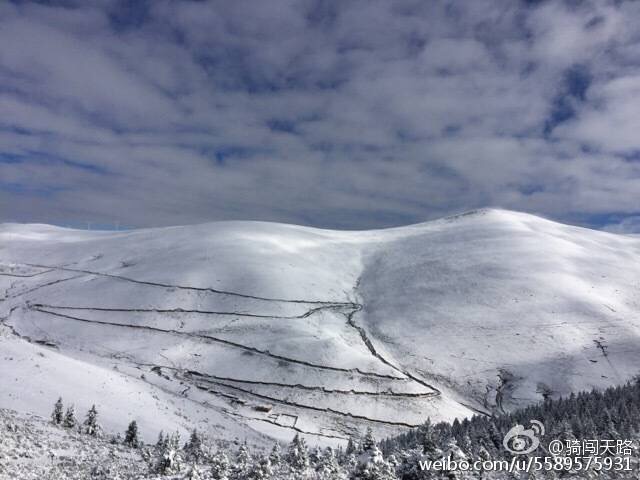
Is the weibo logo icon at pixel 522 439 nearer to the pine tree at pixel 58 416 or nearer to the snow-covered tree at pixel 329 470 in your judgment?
the snow-covered tree at pixel 329 470

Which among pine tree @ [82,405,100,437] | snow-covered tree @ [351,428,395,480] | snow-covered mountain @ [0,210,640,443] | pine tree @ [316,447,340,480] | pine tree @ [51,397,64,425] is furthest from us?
snow-covered mountain @ [0,210,640,443]

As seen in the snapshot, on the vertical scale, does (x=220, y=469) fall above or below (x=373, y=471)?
below

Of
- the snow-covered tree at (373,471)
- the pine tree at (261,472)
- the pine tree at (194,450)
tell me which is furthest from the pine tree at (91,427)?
the snow-covered tree at (373,471)

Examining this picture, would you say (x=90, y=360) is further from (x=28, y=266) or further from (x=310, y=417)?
(x=28, y=266)

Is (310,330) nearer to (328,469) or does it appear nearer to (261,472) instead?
(328,469)

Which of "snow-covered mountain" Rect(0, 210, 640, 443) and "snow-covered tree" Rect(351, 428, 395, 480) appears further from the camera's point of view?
"snow-covered mountain" Rect(0, 210, 640, 443)

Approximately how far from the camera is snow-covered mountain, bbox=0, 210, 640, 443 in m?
39.8

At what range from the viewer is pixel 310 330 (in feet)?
195

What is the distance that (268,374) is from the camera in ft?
161

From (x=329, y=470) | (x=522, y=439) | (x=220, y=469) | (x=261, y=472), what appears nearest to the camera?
(x=261, y=472)

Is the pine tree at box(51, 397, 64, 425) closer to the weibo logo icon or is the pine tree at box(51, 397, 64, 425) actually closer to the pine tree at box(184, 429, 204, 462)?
the pine tree at box(184, 429, 204, 462)

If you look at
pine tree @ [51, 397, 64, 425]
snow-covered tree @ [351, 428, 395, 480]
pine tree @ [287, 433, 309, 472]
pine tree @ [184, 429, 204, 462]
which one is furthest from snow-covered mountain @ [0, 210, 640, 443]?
snow-covered tree @ [351, 428, 395, 480]

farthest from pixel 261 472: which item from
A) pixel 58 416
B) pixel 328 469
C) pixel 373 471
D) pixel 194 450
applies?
pixel 58 416

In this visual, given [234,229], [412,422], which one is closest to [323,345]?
[412,422]
